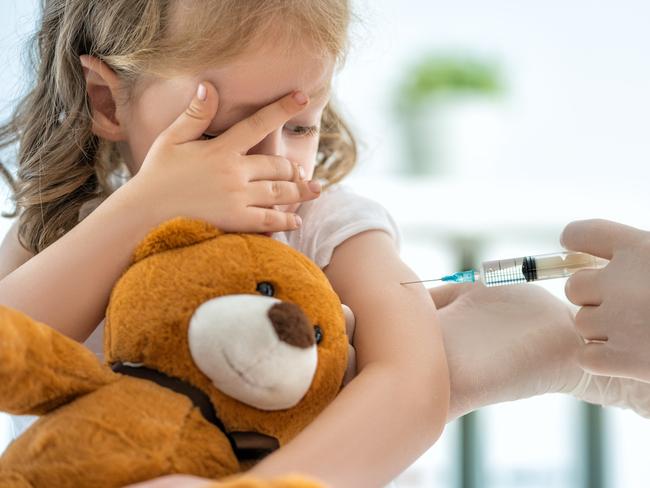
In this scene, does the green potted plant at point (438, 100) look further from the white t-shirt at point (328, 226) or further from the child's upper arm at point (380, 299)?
the child's upper arm at point (380, 299)

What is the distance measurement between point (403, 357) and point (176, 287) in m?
0.25

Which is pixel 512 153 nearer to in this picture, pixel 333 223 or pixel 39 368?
pixel 333 223

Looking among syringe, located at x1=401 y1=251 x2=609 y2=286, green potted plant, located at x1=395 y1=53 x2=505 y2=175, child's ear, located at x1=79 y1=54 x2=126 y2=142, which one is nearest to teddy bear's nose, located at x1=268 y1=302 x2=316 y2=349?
syringe, located at x1=401 y1=251 x2=609 y2=286

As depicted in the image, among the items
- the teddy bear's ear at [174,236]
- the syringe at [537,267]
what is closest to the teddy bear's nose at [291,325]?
the teddy bear's ear at [174,236]

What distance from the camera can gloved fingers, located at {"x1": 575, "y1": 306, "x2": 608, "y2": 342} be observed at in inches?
33.2

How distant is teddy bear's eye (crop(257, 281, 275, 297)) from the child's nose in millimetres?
273

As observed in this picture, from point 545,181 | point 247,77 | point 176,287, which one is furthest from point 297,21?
point 545,181

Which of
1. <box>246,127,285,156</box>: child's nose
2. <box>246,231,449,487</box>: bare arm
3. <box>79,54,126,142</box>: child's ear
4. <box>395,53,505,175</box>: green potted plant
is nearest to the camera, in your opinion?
<box>246,231,449,487</box>: bare arm

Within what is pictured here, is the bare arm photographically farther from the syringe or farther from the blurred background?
the blurred background

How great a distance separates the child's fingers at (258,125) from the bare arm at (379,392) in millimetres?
192

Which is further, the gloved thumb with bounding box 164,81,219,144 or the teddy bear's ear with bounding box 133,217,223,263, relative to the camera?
the gloved thumb with bounding box 164,81,219,144

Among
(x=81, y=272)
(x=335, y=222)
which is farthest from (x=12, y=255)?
(x=335, y=222)

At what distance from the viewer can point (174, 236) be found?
689 mm

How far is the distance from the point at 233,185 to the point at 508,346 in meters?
0.37
